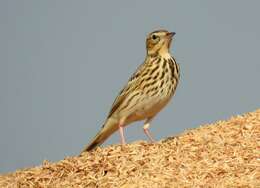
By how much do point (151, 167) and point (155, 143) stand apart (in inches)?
49.8

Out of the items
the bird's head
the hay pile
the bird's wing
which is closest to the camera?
the hay pile

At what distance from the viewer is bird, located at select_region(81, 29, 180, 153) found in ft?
42.0

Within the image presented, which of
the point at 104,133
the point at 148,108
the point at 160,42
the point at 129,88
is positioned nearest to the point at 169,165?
the point at 148,108

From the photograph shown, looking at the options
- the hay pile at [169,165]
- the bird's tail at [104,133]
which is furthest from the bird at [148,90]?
the hay pile at [169,165]

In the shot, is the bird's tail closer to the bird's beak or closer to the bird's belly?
the bird's belly

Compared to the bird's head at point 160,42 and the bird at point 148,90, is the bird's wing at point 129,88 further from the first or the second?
the bird's head at point 160,42

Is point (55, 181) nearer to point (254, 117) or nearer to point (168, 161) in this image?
point (168, 161)

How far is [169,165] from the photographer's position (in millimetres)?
10906

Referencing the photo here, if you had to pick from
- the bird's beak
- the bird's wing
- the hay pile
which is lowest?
the hay pile

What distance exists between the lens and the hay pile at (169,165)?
10.2m

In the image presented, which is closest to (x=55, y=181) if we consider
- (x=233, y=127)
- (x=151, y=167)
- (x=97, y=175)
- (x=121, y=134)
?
(x=97, y=175)

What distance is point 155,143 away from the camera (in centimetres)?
1215

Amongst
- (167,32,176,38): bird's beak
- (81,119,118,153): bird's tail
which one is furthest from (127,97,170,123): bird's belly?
(167,32,176,38): bird's beak

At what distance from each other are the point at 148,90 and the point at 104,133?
136 cm
